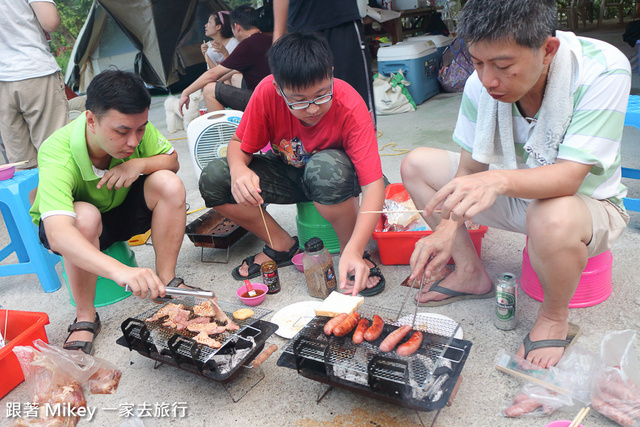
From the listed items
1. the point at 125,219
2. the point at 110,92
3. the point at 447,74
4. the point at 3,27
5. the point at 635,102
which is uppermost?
the point at 3,27

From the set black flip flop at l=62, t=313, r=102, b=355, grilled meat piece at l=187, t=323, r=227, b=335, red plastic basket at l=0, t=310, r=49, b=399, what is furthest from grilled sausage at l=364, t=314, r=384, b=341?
red plastic basket at l=0, t=310, r=49, b=399

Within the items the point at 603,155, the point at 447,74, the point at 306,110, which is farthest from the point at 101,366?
the point at 447,74

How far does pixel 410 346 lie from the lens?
188cm

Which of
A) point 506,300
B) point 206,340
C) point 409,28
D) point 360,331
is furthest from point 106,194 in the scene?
point 409,28

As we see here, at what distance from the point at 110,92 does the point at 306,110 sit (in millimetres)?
1009

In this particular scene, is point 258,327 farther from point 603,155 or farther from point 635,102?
point 635,102

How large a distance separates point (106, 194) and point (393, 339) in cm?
191

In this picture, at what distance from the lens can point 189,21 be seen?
Answer: 10.5m

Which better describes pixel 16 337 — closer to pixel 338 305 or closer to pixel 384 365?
pixel 338 305

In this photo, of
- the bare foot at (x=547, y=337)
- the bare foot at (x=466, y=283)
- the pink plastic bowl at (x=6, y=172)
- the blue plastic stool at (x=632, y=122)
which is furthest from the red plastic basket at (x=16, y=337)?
the blue plastic stool at (x=632, y=122)

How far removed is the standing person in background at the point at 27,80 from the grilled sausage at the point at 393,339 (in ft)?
11.9

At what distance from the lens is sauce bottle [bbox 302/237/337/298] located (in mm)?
2756

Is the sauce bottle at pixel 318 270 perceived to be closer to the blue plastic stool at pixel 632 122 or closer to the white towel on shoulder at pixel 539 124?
the white towel on shoulder at pixel 539 124

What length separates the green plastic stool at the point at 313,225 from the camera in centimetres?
322
